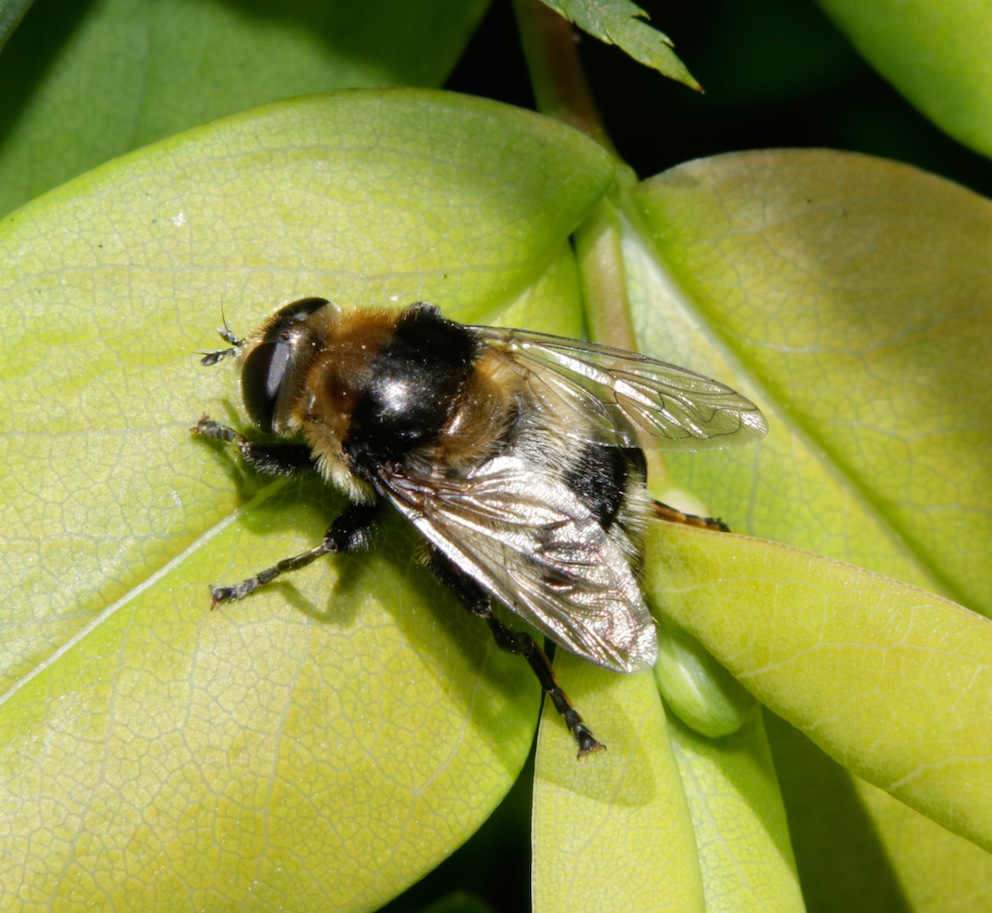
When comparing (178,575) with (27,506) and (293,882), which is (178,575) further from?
(293,882)

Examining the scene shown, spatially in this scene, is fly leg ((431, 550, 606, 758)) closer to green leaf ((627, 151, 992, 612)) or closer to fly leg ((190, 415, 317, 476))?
fly leg ((190, 415, 317, 476))

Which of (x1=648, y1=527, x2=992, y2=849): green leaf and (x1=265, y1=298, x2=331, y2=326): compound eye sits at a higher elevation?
(x1=648, y1=527, x2=992, y2=849): green leaf

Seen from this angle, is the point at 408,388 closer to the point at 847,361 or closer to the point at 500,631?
the point at 500,631

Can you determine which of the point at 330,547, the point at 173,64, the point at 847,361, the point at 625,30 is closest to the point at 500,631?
the point at 330,547

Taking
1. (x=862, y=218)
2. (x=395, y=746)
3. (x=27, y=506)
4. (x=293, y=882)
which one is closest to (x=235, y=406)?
(x=27, y=506)

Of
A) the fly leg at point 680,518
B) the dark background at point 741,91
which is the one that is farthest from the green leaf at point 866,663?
the dark background at point 741,91

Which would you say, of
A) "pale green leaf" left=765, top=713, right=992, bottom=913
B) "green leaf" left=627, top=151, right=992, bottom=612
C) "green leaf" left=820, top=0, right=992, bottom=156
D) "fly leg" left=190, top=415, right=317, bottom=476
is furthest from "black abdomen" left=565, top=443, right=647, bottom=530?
"green leaf" left=820, top=0, right=992, bottom=156

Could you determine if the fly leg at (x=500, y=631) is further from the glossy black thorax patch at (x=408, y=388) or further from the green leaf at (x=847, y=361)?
the green leaf at (x=847, y=361)
